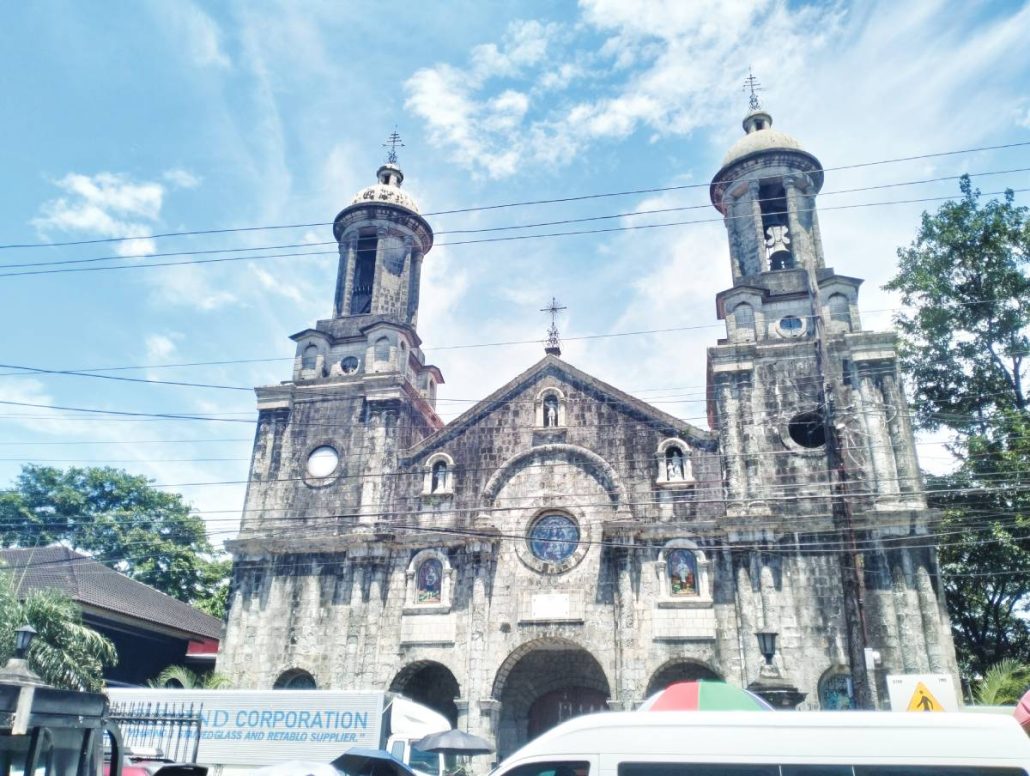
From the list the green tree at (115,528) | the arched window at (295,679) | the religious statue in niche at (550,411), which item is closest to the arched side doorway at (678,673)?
the religious statue in niche at (550,411)

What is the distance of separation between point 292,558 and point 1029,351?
846 inches

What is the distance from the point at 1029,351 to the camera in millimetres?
21734

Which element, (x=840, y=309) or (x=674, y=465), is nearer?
(x=674, y=465)

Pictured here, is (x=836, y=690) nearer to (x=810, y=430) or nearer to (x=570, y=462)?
(x=810, y=430)

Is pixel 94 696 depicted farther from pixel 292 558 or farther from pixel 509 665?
pixel 292 558

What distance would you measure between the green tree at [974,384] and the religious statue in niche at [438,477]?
527 inches

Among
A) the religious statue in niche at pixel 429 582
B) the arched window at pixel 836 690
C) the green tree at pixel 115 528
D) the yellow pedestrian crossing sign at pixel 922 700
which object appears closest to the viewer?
the yellow pedestrian crossing sign at pixel 922 700

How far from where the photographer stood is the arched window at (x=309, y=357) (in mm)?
24266

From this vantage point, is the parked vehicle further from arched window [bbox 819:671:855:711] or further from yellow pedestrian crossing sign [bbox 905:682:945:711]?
arched window [bbox 819:671:855:711]

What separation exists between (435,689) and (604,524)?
6.51 metres

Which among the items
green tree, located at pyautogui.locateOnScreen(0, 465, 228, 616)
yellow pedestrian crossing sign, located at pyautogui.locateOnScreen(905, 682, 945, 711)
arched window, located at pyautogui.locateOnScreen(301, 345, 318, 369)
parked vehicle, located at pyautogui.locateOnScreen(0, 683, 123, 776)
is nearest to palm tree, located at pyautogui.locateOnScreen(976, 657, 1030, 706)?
yellow pedestrian crossing sign, located at pyautogui.locateOnScreen(905, 682, 945, 711)

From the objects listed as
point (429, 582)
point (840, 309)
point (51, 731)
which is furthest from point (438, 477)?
point (51, 731)

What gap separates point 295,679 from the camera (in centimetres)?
1992

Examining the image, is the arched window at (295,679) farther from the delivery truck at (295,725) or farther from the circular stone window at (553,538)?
the circular stone window at (553,538)
